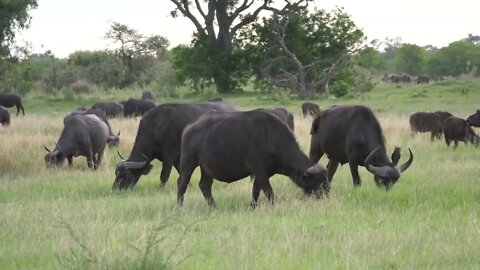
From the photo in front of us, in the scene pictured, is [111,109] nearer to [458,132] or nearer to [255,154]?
[458,132]

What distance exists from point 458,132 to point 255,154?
30.9 ft

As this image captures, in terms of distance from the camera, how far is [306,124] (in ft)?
75.4

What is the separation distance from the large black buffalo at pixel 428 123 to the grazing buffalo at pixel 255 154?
426 inches

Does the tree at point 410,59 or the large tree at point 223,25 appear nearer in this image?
the large tree at point 223,25

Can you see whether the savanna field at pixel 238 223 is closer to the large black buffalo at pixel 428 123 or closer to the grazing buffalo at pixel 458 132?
the grazing buffalo at pixel 458 132

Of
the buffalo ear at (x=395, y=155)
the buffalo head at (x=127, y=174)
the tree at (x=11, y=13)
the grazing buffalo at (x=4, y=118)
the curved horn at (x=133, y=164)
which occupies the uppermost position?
the tree at (x=11, y=13)

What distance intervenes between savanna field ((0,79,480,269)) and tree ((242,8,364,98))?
96.1 feet

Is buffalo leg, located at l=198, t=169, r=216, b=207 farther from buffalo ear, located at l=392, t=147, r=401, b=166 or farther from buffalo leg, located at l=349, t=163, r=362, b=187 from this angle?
buffalo ear, located at l=392, t=147, r=401, b=166

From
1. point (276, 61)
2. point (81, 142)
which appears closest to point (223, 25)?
point (276, 61)

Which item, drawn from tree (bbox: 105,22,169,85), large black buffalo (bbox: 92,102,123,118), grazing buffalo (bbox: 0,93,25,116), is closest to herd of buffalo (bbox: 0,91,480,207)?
large black buffalo (bbox: 92,102,123,118)

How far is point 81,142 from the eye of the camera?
51.7 ft

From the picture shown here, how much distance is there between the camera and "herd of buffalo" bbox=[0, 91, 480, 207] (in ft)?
31.9

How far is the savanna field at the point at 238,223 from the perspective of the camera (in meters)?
6.21

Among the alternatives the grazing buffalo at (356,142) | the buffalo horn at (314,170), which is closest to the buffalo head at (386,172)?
the grazing buffalo at (356,142)
